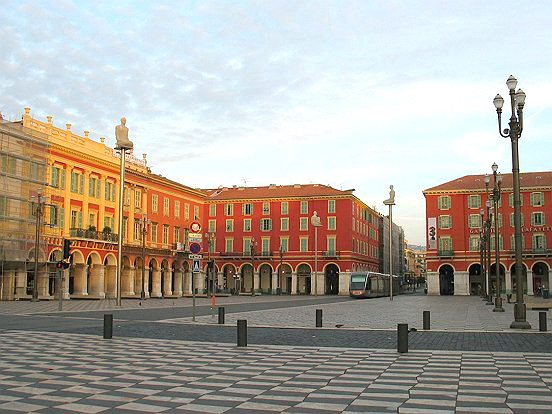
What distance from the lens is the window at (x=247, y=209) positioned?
9469cm

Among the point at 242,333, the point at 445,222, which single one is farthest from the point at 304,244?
the point at 242,333

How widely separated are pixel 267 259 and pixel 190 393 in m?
82.8

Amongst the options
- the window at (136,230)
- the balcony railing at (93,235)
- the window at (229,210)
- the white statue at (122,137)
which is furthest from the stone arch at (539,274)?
Answer: the white statue at (122,137)

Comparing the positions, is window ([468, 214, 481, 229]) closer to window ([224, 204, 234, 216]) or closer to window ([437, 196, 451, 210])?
window ([437, 196, 451, 210])

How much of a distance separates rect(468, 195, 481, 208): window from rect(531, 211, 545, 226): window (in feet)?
23.4

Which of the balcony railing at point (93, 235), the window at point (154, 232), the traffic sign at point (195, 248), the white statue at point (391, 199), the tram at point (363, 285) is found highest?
the white statue at point (391, 199)

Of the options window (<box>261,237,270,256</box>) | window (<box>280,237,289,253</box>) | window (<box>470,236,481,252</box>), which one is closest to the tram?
window (<box>470,236,481,252</box>)

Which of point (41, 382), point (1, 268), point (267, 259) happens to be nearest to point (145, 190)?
point (1, 268)

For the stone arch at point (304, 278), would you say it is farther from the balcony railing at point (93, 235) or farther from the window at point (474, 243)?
the balcony railing at point (93, 235)

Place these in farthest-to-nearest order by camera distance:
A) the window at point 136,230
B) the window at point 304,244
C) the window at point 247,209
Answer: the window at point 247,209, the window at point 304,244, the window at point 136,230

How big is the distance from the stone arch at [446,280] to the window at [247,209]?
2972cm

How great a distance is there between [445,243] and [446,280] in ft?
25.3

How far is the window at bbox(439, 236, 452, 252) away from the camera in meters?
85.4

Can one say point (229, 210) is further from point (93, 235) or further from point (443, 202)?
point (93, 235)
